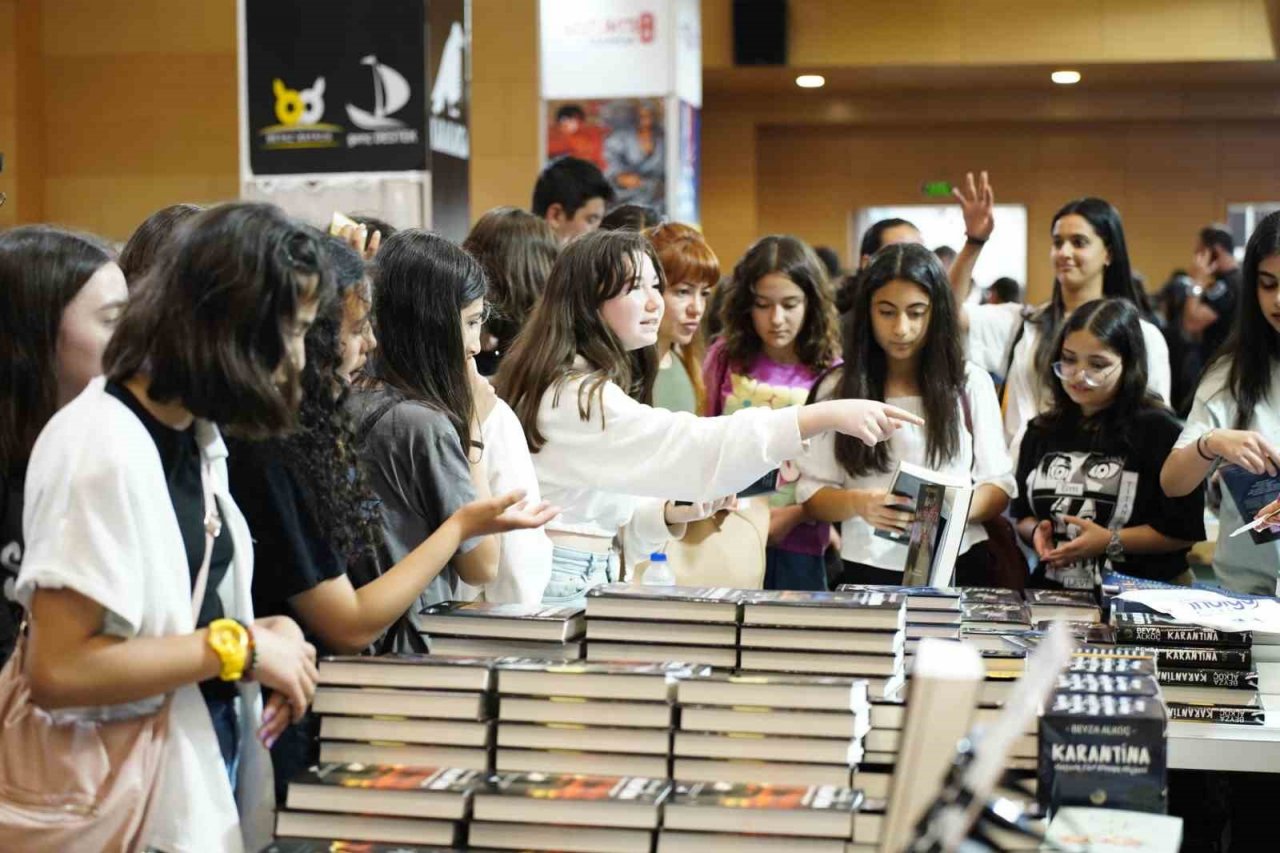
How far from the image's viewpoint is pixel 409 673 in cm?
185

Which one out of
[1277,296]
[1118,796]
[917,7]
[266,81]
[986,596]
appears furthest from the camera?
[917,7]

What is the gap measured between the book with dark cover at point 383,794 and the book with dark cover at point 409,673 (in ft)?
0.39

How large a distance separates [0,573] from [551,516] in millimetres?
757

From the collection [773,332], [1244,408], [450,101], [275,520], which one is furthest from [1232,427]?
[450,101]

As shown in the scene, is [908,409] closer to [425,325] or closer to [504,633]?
[425,325]

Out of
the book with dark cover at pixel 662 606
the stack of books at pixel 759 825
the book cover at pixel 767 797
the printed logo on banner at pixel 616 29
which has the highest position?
the printed logo on banner at pixel 616 29

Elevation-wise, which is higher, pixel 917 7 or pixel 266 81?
pixel 917 7

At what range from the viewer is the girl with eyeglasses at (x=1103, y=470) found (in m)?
3.54

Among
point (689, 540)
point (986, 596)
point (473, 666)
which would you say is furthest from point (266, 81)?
point (473, 666)

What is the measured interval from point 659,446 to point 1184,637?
39.3 inches

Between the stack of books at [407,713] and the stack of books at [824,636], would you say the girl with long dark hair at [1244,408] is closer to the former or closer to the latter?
the stack of books at [824,636]

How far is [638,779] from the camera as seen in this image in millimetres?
1787

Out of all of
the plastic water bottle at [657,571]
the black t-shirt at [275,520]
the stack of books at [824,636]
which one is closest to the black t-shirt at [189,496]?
the black t-shirt at [275,520]

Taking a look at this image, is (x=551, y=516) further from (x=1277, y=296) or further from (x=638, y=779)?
(x=1277, y=296)
